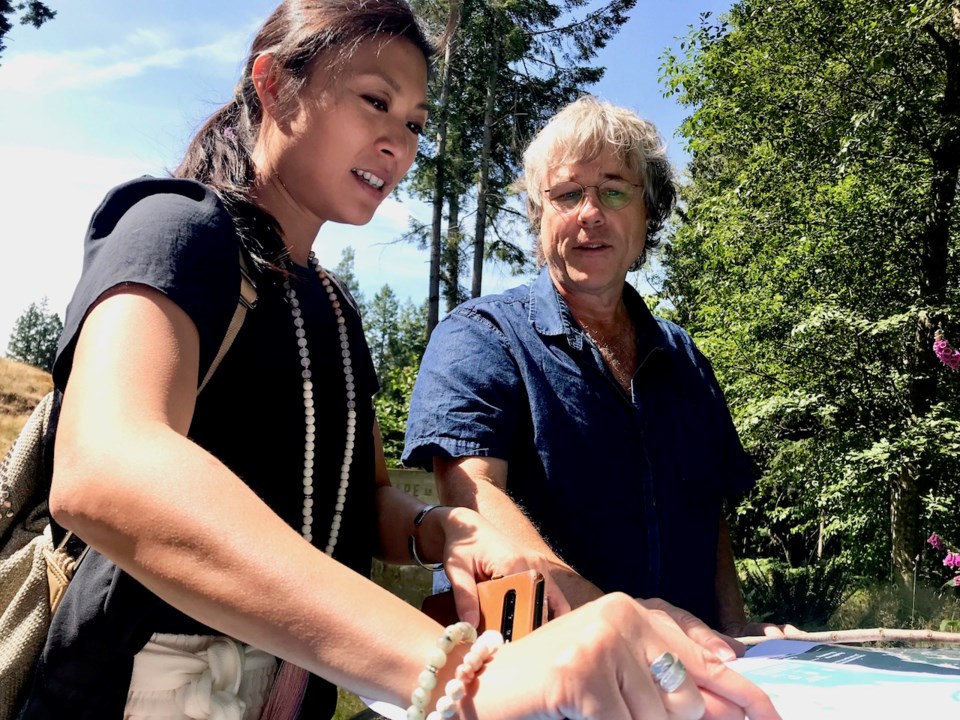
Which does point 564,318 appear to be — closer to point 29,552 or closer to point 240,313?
point 240,313

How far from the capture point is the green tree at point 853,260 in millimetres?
7652

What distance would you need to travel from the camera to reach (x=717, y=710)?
67 centimetres

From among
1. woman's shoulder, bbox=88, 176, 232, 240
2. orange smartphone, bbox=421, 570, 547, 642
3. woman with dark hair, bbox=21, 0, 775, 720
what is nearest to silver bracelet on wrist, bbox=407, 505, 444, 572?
woman with dark hair, bbox=21, 0, 775, 720

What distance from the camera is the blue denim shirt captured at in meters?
1.73

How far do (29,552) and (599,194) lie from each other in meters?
1.56

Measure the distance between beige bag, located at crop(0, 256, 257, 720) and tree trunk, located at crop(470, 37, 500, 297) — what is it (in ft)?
50.1

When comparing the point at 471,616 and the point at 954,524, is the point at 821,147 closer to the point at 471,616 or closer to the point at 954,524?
the point at 954,524

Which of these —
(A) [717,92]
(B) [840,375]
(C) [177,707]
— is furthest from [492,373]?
(A) [717,92]

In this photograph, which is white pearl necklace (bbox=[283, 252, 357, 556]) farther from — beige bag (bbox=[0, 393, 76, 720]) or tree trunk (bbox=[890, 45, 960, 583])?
tree trunk (bbox=[890, 45, 960, 583])

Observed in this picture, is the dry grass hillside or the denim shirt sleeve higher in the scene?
the dry grass hillside

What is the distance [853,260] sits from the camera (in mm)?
7980

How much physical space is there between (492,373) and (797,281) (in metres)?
7.20

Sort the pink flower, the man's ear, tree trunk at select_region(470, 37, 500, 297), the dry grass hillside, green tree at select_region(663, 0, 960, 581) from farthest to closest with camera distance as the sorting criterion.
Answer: tree trunk at select_region(470, 37, 500, 297), green tree at select_region(663, 0, 960, 581), the pink flower, the dry grass hillside, the man's ear

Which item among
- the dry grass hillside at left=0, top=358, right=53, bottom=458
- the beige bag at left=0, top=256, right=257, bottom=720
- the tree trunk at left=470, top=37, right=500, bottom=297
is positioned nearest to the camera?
the beige bag at left=0, top=256, right=257, bottom=720
